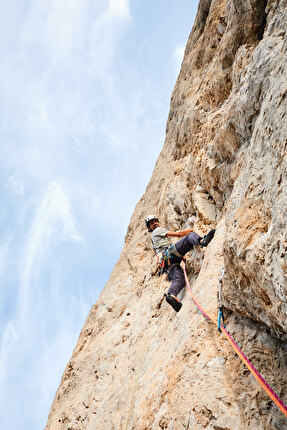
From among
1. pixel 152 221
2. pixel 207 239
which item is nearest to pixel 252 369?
pixel 207 239

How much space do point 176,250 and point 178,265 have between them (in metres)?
0.33

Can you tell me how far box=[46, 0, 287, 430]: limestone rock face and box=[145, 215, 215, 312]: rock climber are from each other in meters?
0.20

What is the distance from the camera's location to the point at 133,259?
9219mm

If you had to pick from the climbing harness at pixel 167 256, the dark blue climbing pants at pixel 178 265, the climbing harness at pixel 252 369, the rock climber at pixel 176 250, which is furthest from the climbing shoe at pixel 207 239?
the climbing harness at pixel 252 369

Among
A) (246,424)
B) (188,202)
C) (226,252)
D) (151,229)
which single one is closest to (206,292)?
(226,252)

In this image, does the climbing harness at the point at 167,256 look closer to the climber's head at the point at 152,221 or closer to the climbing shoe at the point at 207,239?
the climbing shoe at the point at 207,239

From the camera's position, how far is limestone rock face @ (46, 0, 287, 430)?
281 centimetres

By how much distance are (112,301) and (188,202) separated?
352 cm

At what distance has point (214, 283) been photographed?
4230 mm

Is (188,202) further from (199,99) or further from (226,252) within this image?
(226,252)

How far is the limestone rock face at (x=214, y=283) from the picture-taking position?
2.81 meters

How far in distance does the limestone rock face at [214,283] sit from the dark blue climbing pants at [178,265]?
203 millimetres

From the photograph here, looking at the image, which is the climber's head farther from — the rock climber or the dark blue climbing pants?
the dark blue climbing pants

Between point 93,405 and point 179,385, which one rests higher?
point 93,405
